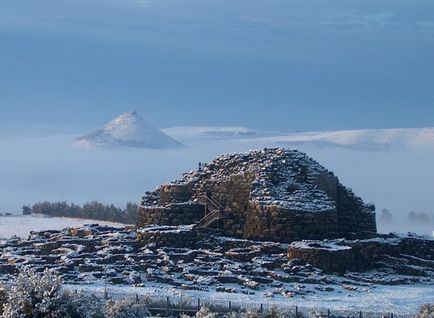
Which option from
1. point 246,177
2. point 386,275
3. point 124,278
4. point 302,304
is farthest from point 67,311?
point 246,177

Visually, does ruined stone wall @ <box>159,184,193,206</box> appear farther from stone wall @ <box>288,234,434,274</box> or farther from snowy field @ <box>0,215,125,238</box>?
snowy field @ <box>0,215,125,238</box>

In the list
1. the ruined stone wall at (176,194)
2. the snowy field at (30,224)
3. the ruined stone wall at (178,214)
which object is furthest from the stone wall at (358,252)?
the snowy field at (30,224)

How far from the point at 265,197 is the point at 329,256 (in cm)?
653

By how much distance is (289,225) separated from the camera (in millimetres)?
35625

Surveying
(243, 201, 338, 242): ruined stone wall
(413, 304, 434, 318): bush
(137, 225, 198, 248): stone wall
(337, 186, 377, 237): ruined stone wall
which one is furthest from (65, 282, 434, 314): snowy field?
(337, 186, 377, 237): ruined stone wall

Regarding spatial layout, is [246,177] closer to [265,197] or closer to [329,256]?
[265,197]

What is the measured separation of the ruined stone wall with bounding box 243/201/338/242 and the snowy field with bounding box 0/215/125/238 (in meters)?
17.1

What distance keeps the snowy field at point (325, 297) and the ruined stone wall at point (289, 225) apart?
7.49 meters

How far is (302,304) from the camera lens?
24.6 metres

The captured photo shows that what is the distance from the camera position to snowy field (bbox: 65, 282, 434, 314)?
A: 965 inches

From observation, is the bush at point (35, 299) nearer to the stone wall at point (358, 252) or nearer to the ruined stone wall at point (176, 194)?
the stone wall at point (358, 252)

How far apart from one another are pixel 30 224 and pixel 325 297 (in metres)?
34.8

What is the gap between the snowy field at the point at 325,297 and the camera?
2450 centimetres

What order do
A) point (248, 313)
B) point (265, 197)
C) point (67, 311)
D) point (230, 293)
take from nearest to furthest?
point (67, 311) → point (248, 313) → point (230, 293) → point (265, 197)
